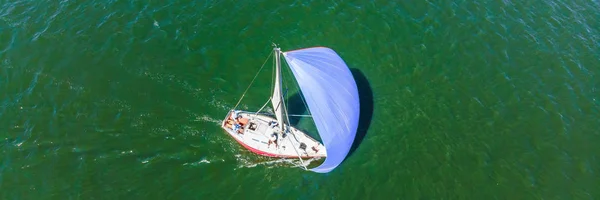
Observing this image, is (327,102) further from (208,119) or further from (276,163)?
(208,119)

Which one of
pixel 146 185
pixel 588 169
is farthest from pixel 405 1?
pixel 146 185

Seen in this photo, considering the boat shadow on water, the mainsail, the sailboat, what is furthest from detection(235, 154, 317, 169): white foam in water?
the boat shadow on water

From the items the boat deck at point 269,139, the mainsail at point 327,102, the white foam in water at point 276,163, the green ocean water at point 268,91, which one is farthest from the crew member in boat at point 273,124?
the mainsail at point 327,102

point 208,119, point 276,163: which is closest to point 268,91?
point 208,119

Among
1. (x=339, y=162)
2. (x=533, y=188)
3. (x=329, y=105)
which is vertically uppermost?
(x=329, y=105)

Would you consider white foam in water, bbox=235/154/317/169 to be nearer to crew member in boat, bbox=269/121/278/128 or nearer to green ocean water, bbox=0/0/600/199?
green ocean water, bbox=0/0/600/199

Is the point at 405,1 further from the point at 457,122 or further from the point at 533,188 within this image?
the point at 533,188
